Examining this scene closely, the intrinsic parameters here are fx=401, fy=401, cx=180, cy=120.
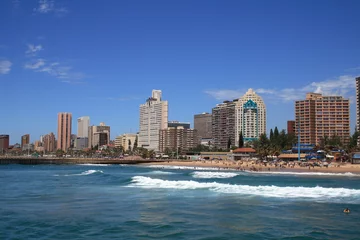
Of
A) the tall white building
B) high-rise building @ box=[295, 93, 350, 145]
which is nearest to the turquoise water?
high-rise building @ box=[295, 93, 350, 145]

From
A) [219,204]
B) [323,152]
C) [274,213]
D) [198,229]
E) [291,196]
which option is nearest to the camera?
[198,229]

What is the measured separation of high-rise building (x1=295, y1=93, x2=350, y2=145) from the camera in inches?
6309

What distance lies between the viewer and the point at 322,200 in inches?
1129

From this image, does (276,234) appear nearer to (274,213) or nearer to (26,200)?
(274,213)

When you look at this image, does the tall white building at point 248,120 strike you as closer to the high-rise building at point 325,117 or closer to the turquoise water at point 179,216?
the high-rise building at point 325,117

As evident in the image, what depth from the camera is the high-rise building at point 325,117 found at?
160 m

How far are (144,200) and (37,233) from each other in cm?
1189

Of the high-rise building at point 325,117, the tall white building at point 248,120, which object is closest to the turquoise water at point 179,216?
the high-rise building at point 325,117

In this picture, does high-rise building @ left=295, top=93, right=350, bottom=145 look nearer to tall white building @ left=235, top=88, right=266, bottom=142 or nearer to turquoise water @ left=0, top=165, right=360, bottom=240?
tall white building @ left=235, top=88, right=266, bottom=142

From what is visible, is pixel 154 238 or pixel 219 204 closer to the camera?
pixel 154 238

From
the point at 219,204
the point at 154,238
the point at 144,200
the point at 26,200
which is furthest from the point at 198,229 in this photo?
the point at 26,200

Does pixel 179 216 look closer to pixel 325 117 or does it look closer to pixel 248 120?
pixel 325 117

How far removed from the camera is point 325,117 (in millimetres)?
160750

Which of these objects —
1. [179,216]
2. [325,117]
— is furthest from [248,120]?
[179,216]
